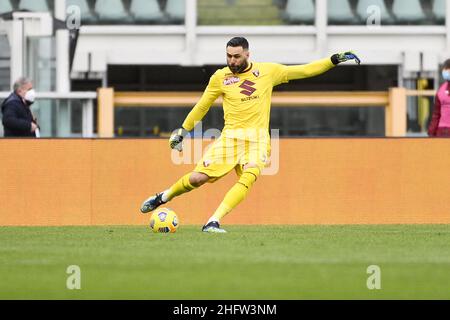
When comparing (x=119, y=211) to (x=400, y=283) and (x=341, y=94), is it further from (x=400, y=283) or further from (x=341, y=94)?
(x=400, y=283)

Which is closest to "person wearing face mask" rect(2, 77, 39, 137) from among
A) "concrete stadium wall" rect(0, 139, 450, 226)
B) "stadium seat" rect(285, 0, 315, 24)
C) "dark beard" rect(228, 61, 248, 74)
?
"concrete stadium wall" rect(0, 139, 450, 226)

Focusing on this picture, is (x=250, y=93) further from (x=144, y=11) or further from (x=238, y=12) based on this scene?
(x=144, y=11)

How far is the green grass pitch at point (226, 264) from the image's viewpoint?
894 cm

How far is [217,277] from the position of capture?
9.59 metres

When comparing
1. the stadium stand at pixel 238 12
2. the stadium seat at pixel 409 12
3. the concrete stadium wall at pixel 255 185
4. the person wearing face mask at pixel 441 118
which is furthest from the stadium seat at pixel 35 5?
the person wearing face mask at pixel 441 118

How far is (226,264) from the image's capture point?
10414 millimetres

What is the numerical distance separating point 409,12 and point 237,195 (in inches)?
606

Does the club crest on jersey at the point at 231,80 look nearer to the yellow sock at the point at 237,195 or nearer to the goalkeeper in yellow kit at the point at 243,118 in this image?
the goalkeeper in yellow kit at the point at 243,118

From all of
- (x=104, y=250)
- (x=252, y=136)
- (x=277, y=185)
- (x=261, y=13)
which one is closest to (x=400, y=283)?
(x=104, y=250)

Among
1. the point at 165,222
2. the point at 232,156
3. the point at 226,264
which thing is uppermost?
the point at 232,156

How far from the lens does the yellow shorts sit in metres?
14.3

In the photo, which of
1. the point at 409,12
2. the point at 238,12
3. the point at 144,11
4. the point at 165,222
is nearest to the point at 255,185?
the point at 165,222

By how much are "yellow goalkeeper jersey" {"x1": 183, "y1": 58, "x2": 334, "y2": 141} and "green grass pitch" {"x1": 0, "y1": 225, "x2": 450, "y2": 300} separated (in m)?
1.07

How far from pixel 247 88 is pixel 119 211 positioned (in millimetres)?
3930
